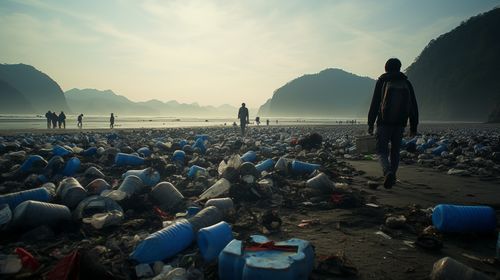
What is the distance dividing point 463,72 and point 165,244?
70.3 meters

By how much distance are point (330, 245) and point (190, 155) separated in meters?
6.26

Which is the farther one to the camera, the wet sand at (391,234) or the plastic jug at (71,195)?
the plastic jug at (71,195)

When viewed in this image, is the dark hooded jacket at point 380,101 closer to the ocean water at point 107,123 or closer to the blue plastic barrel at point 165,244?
the blue plastic barrel at point 165,244

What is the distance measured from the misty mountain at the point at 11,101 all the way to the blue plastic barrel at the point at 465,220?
481 feet

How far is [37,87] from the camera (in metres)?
185

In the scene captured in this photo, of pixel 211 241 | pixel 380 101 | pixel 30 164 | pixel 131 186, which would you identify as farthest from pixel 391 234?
pixel 30 164

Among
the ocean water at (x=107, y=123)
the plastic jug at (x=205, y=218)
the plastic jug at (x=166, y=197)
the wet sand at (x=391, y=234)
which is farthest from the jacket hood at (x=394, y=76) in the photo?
the ocean water at (x=107, y=123)

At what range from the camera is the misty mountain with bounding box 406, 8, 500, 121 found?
2163 inches

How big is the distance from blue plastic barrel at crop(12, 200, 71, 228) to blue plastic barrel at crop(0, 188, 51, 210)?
0.54 meters

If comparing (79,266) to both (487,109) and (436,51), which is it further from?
(436,51)

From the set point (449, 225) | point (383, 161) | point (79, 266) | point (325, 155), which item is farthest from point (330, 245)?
point (325, 155)

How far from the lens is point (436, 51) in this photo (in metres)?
67.0

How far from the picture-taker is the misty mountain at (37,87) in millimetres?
173525

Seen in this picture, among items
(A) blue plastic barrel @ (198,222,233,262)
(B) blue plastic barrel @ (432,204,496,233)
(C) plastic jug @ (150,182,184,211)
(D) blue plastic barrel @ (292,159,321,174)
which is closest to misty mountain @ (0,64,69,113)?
(D) blue plastic barrel @ (292,159,321,174)
